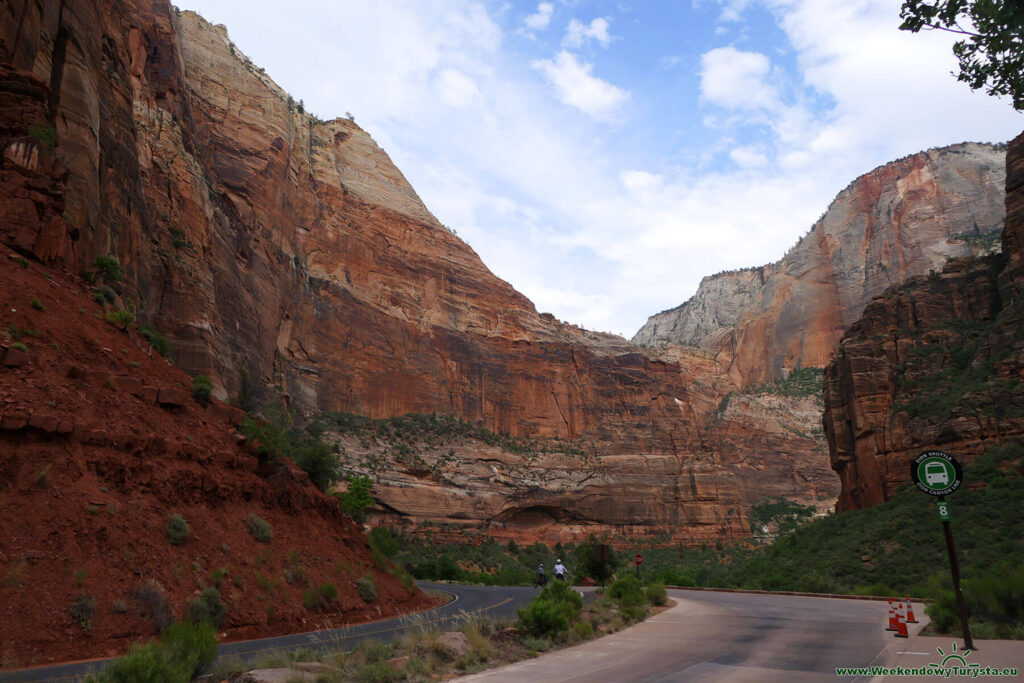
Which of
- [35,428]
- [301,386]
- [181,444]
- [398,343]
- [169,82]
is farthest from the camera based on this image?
[398,343]

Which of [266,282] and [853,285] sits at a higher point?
[853,285]

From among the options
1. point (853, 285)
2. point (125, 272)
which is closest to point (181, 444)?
point (125, 272)

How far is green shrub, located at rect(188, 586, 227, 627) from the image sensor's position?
1222 cm

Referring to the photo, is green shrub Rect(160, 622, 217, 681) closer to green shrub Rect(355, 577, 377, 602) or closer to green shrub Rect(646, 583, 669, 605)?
green shrub Rect(355, 577, 377, 602)

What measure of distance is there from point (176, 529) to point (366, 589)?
6550 millimetres

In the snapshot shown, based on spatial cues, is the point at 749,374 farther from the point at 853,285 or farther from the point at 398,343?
the point at 398,343

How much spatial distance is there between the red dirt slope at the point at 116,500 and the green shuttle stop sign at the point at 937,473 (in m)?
11.5

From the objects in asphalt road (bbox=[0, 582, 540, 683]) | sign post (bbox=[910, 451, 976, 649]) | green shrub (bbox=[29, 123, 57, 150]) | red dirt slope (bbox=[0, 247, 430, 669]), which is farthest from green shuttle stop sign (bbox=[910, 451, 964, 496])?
green shrub (bbox=[29, 123, 57, 150])

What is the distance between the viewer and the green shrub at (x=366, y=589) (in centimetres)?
1819

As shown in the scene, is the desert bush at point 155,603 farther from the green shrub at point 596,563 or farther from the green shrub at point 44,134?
the green shrub at point 596,563

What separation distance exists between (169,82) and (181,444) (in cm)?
3231

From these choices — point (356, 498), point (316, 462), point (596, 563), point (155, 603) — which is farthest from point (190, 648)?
point (356, 498)

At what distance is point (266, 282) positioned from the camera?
4494cm

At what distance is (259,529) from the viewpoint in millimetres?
16141
